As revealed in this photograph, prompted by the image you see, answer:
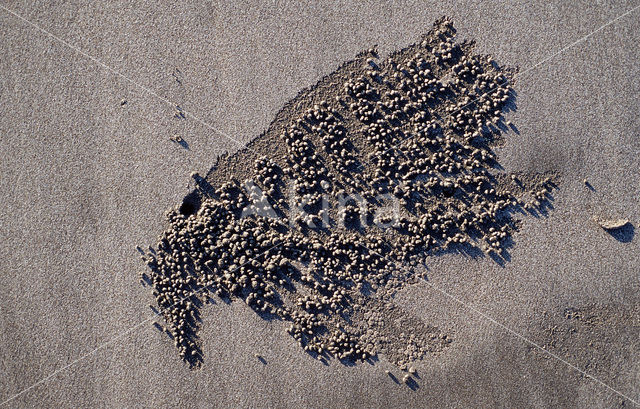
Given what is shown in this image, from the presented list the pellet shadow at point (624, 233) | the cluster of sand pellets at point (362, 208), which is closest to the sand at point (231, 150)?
the pellet shadow at point (624, 233)

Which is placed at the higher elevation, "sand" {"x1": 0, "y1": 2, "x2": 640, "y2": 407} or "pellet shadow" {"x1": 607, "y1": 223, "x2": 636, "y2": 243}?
"pellet shadow" {"x1": 607, "y1": 223, "x2": 636, "y2": 243}

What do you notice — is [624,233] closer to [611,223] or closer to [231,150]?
[611,223]

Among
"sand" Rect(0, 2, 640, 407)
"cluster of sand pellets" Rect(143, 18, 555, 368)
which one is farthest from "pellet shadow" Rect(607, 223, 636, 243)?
"cluster of sand pellets" Rect(143, 18, 555, 368)

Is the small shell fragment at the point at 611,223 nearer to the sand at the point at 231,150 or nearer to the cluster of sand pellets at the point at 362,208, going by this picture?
the sand at the point at 231,150

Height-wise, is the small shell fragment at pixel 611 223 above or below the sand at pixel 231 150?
above

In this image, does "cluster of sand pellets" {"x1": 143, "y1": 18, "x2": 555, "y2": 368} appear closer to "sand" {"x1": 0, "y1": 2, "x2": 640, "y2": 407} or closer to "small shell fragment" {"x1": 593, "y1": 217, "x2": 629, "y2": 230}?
"sand" {"x1": 0, "y1": 2, "x2": 640, "y2": 407}

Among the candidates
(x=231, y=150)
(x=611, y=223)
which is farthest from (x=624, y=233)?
(x=231, y=150)
